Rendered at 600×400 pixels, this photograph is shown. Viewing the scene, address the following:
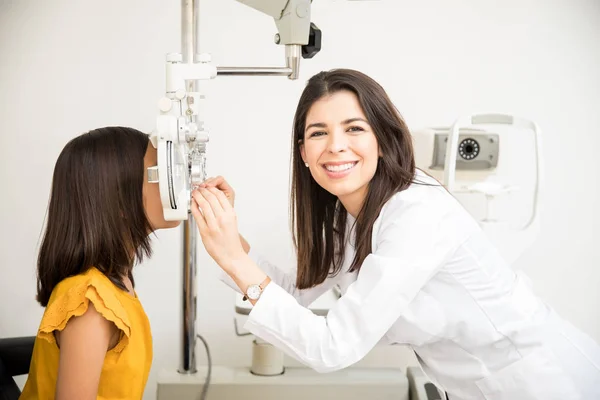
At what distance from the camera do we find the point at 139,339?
129cm

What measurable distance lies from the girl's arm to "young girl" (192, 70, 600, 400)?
9.5 inches

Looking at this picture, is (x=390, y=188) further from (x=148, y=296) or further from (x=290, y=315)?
(x=148, y=296)

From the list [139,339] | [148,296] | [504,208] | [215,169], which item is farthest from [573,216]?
[139,339]

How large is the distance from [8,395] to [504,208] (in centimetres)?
186

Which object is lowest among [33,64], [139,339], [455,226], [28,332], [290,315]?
[28,332]

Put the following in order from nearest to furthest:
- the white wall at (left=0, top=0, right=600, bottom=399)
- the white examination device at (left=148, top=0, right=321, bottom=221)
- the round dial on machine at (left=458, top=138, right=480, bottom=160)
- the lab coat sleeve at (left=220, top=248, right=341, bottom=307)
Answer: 1. the white examination device at (left=148, top=0, right=321, bottom=221)
2. the lab coat sleeve at (left=220, top=248, right=341, bottom=307)
3. the round dial on machine at (left=458, top=138, right=480, bottom=160)
4. the white wall at (left=0, top=0, right=600, bottom=399)

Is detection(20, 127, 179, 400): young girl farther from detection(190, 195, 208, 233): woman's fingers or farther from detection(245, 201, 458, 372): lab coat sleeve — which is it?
detection(245, 201, 458, 372): lab coat sleeve

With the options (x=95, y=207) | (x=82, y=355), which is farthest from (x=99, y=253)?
(x=82, y=355)

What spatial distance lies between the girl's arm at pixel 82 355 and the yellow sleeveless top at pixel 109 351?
0.05 ft

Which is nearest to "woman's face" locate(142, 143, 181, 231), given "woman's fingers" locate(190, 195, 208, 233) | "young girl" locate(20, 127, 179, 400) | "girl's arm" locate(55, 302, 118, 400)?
"young girl" locate(20, 127, 179, 400)

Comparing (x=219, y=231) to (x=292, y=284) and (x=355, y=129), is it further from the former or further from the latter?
(x=292, y=284)

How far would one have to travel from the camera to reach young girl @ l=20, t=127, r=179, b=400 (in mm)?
1159

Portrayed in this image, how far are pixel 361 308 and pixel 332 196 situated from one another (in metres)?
0.45

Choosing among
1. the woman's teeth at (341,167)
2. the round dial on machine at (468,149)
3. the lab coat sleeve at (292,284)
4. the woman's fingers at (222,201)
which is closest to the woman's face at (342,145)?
the woman's teeth at (341,167)
